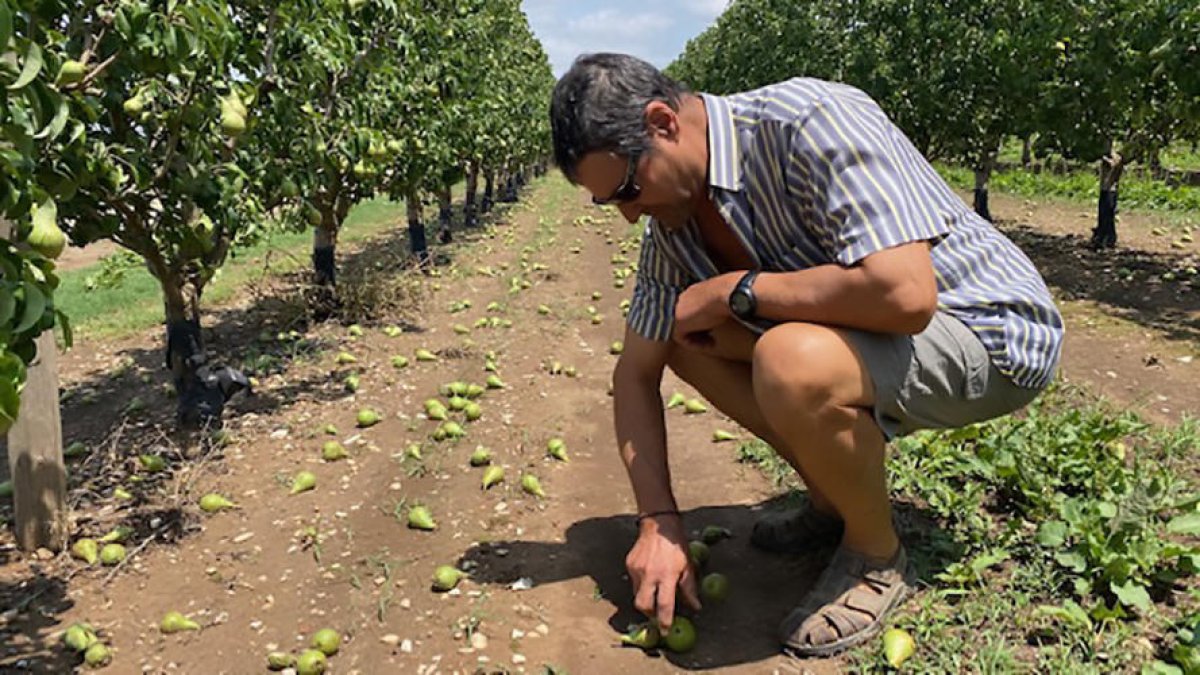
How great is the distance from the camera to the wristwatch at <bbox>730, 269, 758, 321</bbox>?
228cm

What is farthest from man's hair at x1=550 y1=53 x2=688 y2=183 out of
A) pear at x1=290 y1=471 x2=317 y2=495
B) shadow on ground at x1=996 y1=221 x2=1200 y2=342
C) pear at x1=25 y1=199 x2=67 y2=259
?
shadow on ground at x1=996 y1=221 x2=1200 y2=342

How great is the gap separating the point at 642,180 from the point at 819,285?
1.77ft

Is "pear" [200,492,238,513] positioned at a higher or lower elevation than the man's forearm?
lower

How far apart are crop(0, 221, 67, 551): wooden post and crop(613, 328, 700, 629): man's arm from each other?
2.16m

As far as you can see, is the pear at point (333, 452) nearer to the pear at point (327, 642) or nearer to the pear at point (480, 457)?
the pear at point (480, 457)

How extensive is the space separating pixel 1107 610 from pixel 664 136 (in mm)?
1847

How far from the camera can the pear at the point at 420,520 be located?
11.2 ft

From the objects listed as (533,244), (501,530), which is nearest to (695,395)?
(501,530)

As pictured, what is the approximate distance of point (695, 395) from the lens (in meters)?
5.35

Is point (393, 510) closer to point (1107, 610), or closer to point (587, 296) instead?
point (1107, 610)

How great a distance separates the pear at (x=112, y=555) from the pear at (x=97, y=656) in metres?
0.62

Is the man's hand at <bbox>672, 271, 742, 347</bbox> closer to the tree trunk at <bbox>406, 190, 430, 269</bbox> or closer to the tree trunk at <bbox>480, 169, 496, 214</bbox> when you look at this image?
the tree trunk at <bbox>406, 190, 430, 269</bbox>

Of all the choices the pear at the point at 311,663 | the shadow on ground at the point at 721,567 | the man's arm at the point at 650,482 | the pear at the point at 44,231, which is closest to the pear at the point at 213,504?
the shadow on ground at the point at 721,567

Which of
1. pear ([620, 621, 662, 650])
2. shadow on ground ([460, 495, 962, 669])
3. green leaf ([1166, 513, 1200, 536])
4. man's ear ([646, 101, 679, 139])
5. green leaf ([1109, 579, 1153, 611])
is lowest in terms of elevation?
shadow on ground ([460, 495, 962, 669])
